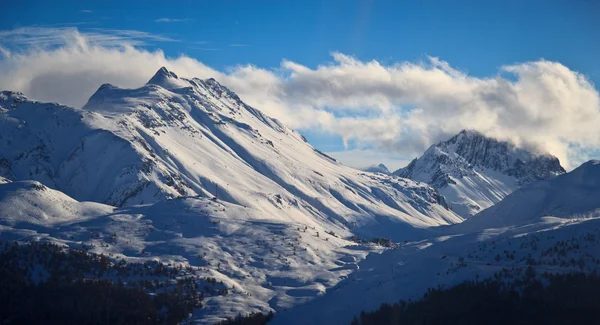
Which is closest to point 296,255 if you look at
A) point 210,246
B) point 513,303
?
point 210,246

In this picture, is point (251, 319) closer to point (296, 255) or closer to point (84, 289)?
point (84, 289)

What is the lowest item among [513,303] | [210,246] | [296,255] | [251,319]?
[251,319]

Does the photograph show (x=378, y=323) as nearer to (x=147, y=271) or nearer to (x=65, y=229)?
(x=147, y=271)

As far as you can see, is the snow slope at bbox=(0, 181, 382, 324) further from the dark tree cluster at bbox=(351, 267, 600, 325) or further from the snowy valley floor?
the dark tree cluster at bbox=(351, 267, 600, 325)

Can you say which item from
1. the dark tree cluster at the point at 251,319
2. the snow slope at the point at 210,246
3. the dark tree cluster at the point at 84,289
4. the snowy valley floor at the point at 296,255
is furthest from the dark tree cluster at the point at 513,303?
the dark tree cluster at the point at 84,289

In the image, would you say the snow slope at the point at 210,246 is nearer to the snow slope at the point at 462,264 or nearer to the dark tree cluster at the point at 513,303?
the snow slope at the point at 462,264

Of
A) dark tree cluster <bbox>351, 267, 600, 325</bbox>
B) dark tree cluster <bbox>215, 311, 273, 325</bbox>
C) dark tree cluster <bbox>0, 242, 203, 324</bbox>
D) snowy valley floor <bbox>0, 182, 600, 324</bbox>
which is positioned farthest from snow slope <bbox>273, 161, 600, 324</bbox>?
dark tree cluster <bbox>0, 242, 203, 324</bbox>

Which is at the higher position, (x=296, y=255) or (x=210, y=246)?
(x=210, y=246)

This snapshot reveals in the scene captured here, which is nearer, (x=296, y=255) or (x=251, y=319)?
(x=251, y=319)
